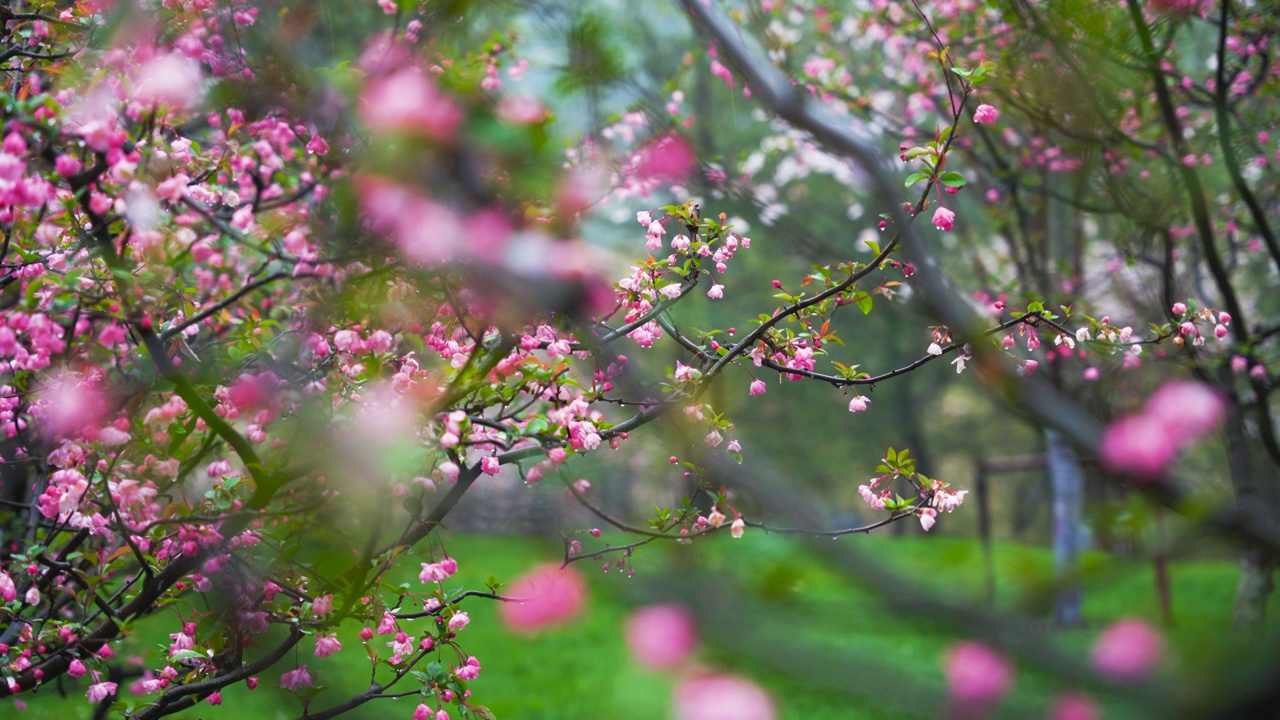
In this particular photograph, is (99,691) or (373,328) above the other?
(373,328)

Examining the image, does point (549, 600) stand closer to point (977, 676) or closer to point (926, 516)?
point (977, 676)

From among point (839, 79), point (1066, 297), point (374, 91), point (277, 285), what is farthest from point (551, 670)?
point (374, 91)

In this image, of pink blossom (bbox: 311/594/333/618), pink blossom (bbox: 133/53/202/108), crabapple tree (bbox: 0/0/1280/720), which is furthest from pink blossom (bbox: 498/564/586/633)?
pink blossom (bbox: 133/53/202/108)

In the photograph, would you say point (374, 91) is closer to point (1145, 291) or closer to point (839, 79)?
point (1145, 291)

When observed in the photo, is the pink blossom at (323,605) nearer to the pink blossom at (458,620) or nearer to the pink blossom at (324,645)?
the pink blossom at (324,645)

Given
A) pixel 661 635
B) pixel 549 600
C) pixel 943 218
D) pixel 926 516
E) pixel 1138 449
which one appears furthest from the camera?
pixel 926 516

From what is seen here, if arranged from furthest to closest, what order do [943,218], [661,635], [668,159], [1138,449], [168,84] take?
[943,218], [168,84], [668,159], [1138,449], [661,635]

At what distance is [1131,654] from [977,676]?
0.11 meters

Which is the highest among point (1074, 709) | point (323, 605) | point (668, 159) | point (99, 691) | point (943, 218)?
point (943, 218)

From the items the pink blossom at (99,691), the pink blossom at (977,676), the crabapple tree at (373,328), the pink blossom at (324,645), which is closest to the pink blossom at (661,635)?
the crabapple tree at (373,328)

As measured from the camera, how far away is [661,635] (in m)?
0.68

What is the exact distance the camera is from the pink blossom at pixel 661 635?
0.60 meters

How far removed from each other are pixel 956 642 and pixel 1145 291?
5.54 meters

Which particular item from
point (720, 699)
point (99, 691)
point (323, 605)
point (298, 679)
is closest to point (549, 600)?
point (720, 699)
